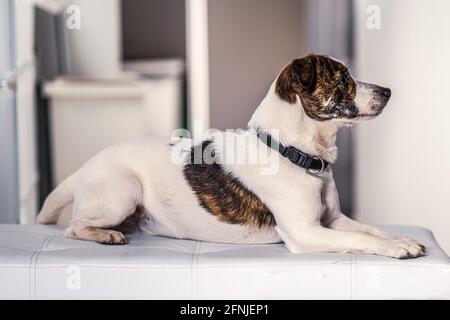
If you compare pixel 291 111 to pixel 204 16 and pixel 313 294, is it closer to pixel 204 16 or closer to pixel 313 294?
pixel 313 294

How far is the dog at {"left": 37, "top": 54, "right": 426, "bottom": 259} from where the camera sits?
1925 mm

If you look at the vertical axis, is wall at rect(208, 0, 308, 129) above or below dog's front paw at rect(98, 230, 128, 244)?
above

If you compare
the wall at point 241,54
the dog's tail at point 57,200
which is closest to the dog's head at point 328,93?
the dog's tail at point 57,200

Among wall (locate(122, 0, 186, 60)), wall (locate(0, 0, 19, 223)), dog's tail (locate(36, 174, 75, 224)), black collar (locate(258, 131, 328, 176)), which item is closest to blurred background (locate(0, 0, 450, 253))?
wall (locate(0, 0, 19, 223))

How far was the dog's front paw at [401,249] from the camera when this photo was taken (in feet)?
5.98

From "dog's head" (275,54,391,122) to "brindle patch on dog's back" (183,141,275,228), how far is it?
0.92 feet

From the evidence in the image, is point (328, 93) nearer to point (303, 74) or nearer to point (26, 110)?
point (303, 74)

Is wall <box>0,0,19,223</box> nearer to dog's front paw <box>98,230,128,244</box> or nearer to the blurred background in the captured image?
the blurred background

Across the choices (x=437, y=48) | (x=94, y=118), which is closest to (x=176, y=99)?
(x=94, y=118)

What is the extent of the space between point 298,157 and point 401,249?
0.37 m

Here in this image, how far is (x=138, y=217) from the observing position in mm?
2182

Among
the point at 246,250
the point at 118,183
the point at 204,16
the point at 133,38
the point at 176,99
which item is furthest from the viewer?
the point at 133,38

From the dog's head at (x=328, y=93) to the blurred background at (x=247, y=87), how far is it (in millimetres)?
927
